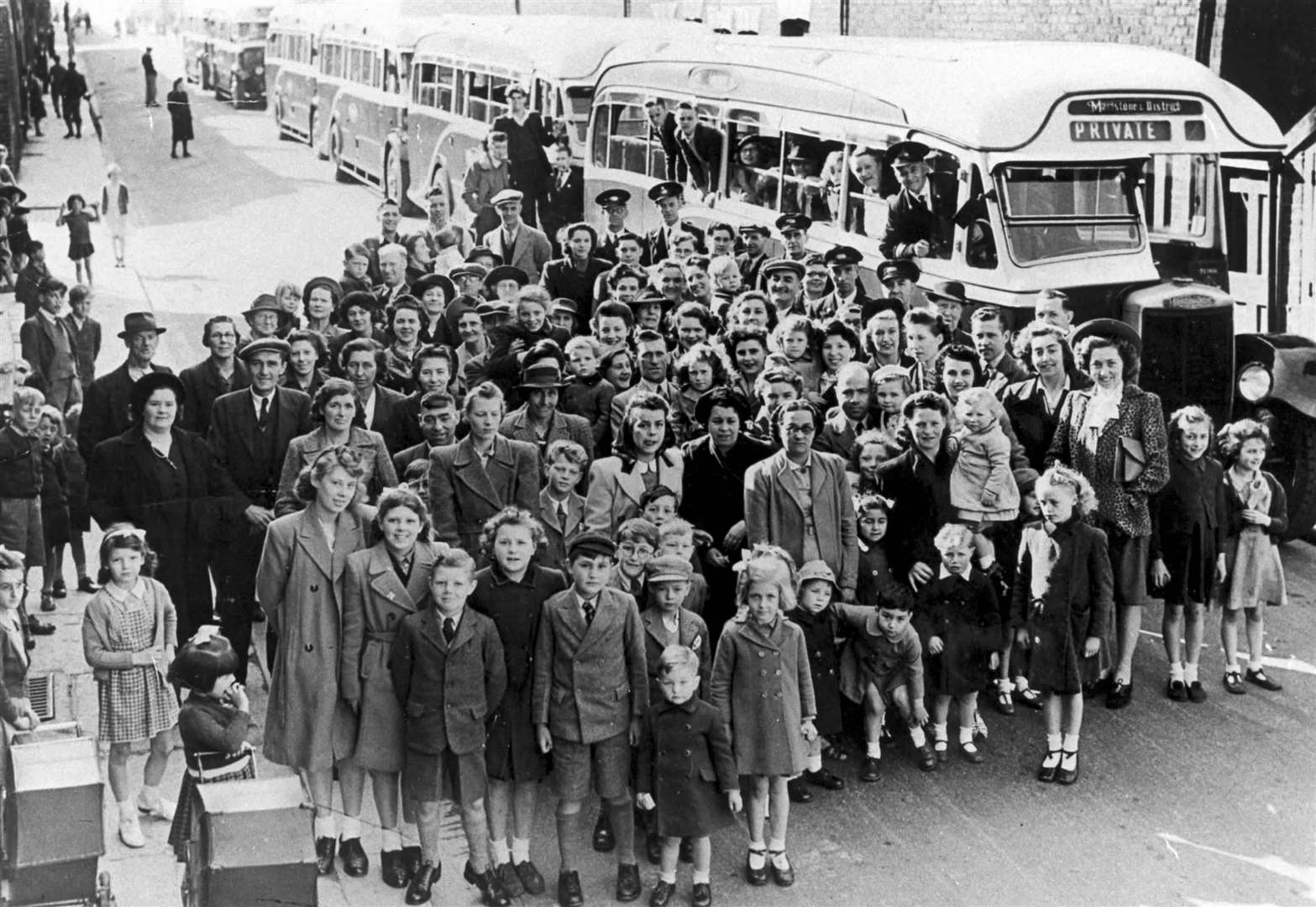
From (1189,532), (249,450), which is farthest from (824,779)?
(249,450)

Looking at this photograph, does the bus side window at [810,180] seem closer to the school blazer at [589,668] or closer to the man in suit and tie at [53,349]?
the man in suit and tie at [53,349]

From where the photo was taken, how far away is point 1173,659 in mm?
7879

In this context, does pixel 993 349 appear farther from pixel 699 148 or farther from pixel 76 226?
pixel 76 226

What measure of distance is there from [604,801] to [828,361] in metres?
3.23

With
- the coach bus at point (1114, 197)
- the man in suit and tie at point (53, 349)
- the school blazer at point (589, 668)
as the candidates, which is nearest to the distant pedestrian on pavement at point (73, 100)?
the man in suit and tie at point (53, 349)

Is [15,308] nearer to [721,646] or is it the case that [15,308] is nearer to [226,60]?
[721,646]

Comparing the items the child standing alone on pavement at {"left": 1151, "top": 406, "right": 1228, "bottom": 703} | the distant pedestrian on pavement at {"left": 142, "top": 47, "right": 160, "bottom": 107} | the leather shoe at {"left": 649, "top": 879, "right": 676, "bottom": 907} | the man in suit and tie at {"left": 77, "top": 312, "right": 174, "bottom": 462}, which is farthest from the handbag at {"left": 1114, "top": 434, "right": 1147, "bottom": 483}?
the distant pedestrian on pavement at {"left": 142, "top": 47, "right": 160, "bottom": 107}

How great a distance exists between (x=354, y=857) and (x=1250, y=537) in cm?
479

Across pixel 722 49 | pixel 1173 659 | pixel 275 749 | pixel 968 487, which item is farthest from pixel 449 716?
pixel 722 49

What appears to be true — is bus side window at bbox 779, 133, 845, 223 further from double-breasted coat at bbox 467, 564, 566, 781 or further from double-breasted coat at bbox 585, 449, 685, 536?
double-breasted coat at bbox 467, 564, 566, 781

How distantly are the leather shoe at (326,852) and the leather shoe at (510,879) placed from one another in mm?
691

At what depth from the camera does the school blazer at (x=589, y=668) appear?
5805 millimetres

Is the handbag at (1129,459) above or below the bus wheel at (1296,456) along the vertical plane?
above

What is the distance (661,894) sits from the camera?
5746 mm
